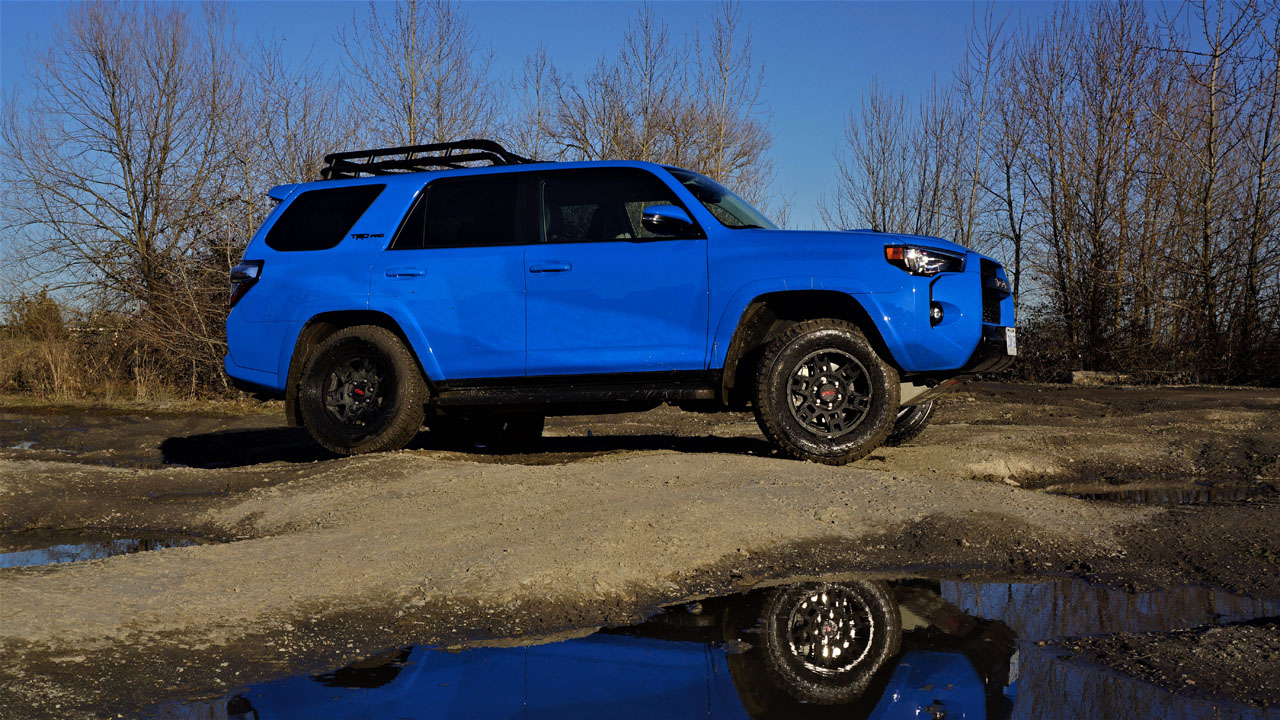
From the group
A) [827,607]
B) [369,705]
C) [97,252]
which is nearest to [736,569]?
[827,607]

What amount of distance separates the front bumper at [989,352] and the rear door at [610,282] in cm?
169

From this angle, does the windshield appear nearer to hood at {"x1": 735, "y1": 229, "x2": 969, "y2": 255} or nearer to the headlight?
hood at {"x1": 735, "y1": 229, "x2": 969, "y2": 255}

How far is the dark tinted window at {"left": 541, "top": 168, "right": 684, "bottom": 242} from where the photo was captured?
7.25 meters

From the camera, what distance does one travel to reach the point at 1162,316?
17172mm

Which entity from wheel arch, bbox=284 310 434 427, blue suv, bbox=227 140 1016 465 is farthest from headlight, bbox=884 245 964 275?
wheel arch, bbox=284 310 434 427

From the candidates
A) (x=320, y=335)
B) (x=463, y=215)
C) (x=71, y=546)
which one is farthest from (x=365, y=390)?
(x=71, y=546)

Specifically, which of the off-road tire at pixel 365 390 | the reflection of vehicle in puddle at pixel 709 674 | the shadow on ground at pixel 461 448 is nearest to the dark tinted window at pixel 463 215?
the off-road tire at pixel 365 390

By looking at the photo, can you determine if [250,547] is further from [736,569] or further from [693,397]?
[693,397]

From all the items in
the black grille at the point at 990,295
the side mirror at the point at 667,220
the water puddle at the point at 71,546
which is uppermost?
the side mirror at the point at 667,220

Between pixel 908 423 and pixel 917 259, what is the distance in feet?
5.60

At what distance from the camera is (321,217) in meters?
7.86

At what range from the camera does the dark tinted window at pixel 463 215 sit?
24.5 ft

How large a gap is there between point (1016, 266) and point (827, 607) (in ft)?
59.2

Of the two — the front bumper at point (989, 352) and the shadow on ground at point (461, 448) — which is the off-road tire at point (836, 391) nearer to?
the front bumper at point (989, 352)
